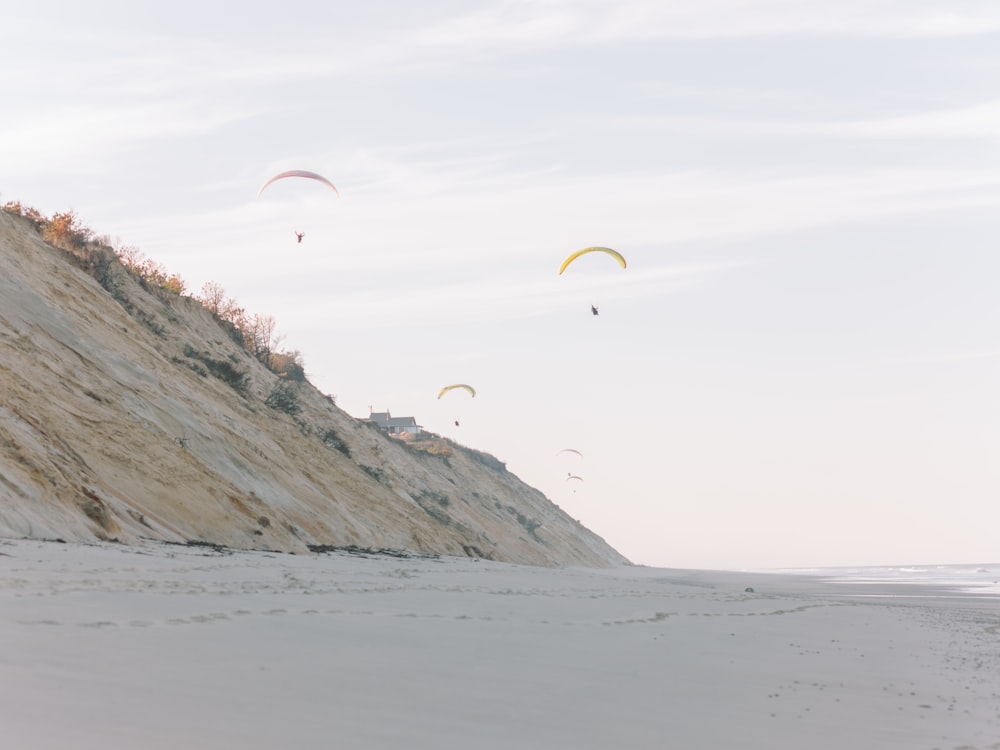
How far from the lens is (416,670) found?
8.52 meters

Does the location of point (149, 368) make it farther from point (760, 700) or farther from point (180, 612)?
point (760, 700)

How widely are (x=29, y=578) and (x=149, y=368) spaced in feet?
62.9

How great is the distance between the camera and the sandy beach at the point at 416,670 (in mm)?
6387

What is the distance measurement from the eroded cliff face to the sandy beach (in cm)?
377

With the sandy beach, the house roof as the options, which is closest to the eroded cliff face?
the sandy beach

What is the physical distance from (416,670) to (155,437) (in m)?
17.9

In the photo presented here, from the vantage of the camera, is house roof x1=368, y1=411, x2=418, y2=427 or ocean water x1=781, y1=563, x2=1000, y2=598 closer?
ocean water x1=781, y1=563, x2=1000, y2=598

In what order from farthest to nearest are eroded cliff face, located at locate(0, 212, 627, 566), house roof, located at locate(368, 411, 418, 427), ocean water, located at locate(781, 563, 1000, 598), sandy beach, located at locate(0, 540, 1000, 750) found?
house roof, located at locate(368, 411, 418, 427), ocean water, located at locate(781, 563, 1000, 598), eroded cliff face, located at locate(0, 212, 627, 566), sandy beach, located at locate(0, 540, 1000, 750)

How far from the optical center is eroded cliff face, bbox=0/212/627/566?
18859 mm

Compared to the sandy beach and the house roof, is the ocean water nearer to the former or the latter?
the sandy beach

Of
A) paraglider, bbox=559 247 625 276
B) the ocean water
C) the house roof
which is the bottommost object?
the ocean water

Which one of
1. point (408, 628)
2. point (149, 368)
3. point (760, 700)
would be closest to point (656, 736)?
point (760, 700)

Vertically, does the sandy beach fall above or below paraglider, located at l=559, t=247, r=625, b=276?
below

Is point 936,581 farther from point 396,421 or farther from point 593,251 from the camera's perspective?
point 396,421
